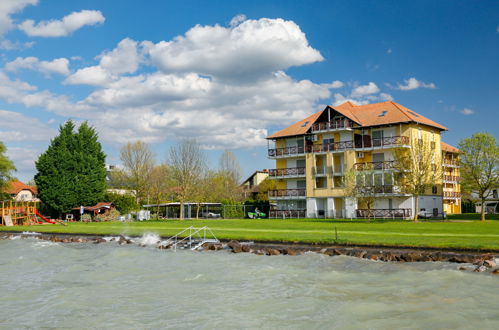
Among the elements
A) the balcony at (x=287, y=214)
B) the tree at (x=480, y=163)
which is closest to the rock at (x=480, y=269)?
the tree at (x=480, y=163)

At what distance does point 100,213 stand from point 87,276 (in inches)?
1736

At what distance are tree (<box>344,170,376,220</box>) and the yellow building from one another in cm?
134

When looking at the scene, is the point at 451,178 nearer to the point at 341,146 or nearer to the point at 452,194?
the point at 452,194

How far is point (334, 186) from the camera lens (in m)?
57.4

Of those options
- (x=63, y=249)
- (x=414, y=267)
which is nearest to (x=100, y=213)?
(x=63, y=249)

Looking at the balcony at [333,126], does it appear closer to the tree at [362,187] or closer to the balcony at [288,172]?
the balcony at [288,172]

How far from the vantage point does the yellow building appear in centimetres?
5200

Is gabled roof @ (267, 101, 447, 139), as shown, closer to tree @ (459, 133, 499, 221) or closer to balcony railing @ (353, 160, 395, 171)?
balcony railing @ (353, 160, 395, 171)

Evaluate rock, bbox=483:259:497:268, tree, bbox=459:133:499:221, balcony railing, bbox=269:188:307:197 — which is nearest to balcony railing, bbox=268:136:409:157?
balcony railing, bbox=269:188:307:197

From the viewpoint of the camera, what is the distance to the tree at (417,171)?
142 ft

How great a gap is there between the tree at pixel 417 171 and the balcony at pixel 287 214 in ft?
50.8

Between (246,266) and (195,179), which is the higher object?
(195,179)

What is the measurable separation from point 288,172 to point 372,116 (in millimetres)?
12973

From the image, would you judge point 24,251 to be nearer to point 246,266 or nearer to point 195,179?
point 246,266
